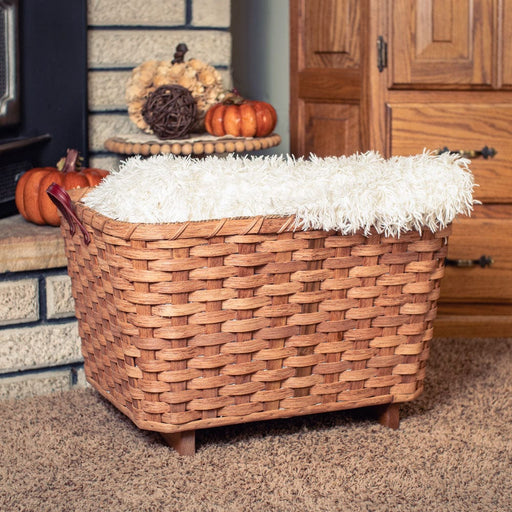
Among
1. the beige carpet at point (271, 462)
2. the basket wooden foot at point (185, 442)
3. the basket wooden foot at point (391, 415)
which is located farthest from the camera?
the basket wooden foot at point (391, 415)

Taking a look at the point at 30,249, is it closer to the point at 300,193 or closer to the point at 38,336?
the point at 38,336

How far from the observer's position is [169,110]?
170 centimetres

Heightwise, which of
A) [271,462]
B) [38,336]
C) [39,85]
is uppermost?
[39,85]

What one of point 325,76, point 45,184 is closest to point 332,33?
point 325,76

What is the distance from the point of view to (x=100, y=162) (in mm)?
1853

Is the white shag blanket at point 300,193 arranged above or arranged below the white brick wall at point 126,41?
below

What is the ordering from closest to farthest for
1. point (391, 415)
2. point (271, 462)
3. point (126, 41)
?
point (271, 462)
point (391, 415)
point (126, 41)

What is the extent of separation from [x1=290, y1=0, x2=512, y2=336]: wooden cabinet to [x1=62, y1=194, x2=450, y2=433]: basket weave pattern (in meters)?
0.56

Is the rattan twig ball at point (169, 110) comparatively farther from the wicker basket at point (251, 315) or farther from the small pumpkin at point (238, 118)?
the wicker basket at point (251, 315)

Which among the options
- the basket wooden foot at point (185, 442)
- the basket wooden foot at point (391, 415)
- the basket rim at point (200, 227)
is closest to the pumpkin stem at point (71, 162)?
the basket rim at point (200, 227)

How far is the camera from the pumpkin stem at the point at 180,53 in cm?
179

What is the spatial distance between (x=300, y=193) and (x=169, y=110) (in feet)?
1.96

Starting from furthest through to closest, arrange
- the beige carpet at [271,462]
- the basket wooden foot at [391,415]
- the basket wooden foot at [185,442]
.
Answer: the basket wooden foot at [391,415] < the basket wooden foot at [185,442] < the beige carpet at [271,462]

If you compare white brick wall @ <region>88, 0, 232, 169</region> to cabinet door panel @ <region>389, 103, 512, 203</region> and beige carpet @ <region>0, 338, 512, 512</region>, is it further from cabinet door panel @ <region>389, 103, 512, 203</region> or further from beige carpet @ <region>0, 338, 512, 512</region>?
beige carpet @ <region>0, 338, 512, 512</region>
